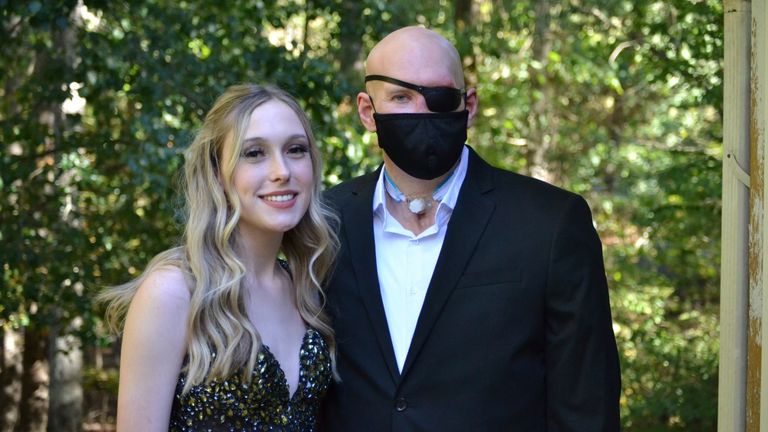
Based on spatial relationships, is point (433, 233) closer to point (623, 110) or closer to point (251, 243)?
point (251, 243)

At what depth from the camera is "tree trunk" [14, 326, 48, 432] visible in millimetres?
8789

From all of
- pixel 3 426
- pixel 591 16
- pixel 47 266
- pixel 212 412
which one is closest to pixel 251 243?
pixel 212 412

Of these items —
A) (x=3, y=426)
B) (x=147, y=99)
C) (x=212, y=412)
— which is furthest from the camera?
(x=3, y=426)

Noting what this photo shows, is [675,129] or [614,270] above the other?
[675,129]

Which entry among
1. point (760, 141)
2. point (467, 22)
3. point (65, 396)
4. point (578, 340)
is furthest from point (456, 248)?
point (467, 22)

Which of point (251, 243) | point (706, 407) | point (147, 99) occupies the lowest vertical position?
point (706, 407)

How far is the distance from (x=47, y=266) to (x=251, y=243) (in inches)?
112

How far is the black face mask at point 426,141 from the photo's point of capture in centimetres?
316

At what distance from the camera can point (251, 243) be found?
121 inches

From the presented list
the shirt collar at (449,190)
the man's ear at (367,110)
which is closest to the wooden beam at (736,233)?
the shirt collar at (449,190)

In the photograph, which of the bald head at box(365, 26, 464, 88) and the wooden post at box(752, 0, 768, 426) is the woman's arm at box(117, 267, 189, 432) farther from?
the wooden post at box(752, 0, 768, 426)

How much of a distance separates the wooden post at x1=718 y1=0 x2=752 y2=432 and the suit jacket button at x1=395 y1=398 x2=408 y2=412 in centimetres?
89

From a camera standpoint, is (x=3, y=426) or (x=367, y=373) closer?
(x=367, y=373)

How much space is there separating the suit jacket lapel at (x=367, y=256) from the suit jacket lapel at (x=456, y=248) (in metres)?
0.09
